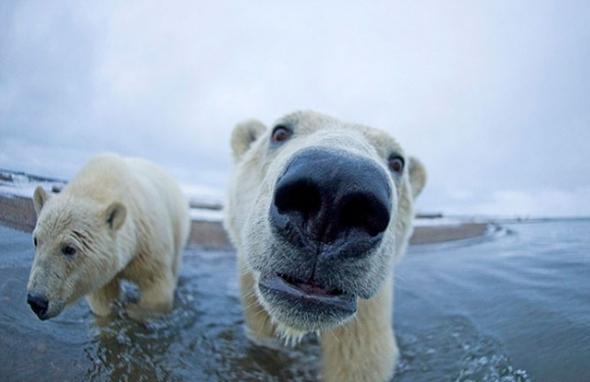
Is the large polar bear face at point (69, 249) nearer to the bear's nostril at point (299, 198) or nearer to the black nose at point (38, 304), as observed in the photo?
the black nose at point (38, 304)

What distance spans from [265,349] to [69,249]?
229cm

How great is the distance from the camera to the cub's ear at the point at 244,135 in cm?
468

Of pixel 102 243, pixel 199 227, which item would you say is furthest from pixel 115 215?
pixel 199 227

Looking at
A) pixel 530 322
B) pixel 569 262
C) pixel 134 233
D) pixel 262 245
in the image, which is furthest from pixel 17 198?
pixel 569 262

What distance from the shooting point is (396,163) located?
11.5 feet

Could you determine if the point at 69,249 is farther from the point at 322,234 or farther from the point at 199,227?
the point at 199,227

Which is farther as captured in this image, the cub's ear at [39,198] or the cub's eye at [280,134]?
the cub's eye at [280,134]

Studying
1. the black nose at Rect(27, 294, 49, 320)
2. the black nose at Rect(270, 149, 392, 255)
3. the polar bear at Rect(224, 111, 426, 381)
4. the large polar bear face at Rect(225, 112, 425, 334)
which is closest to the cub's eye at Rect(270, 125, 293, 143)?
the polar bear at Rect(224, 111, 426, 381)

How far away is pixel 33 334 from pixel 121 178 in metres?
2.21

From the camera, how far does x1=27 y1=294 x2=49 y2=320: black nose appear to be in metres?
3.02

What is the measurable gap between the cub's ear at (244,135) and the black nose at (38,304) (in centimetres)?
255

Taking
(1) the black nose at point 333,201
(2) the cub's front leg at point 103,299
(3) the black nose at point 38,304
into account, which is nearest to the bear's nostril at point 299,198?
(1) the black nose at point 333,201

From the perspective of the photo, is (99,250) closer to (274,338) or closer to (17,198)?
(17,198)

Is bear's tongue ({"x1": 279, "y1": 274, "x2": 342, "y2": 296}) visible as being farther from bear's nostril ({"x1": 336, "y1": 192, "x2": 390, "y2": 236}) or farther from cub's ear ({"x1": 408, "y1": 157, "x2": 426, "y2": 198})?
cub's ear ({"x1": 408, "y1": 157, "x2": 426, "y2": 198})
